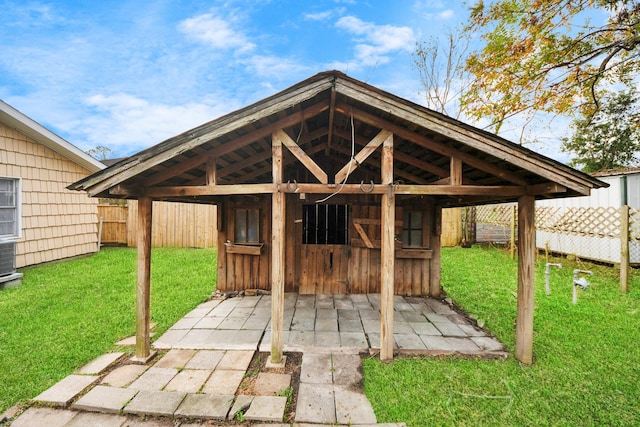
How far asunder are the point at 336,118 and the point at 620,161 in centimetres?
2075

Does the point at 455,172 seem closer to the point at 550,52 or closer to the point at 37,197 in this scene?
the point at 550,52

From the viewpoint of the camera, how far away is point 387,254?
3.41 meters

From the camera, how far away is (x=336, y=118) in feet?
12.4

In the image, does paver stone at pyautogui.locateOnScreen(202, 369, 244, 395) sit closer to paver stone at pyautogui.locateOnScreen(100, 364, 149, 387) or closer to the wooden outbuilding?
the wooden outbuilding

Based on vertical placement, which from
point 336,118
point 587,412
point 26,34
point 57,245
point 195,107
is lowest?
point 587,412

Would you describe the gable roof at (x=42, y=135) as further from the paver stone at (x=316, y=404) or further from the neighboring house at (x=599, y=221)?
the neighboring house at (x=599, y=221)

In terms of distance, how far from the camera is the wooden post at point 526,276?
3336mm

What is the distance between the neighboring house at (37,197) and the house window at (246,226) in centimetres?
526

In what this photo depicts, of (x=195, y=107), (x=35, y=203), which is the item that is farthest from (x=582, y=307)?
(x=195, y=107)

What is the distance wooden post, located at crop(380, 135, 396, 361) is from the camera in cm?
336

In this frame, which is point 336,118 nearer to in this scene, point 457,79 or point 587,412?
point 587,412

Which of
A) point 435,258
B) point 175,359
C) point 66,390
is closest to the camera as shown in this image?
point 66,390

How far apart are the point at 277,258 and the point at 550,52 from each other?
9023mm

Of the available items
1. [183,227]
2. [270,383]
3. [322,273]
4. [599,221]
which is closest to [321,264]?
[322,273]
